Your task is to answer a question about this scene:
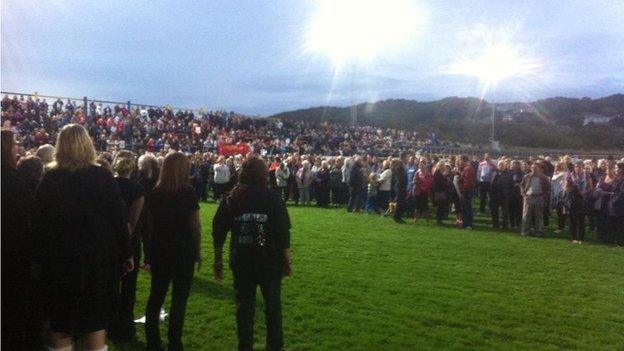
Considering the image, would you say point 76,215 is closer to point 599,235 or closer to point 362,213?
point 599,235

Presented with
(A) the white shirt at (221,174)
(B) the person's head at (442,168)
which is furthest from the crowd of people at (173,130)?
(B) the person's head at (442,168)

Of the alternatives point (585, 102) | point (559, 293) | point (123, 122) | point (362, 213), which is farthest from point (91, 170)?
point (585, 102)

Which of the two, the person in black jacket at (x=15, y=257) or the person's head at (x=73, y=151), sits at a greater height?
the person's head at (x=73, y=151)

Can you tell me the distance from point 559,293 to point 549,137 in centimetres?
7270

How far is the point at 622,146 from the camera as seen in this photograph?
61.1 meters

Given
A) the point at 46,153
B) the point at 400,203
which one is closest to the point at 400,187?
the point at 400,203

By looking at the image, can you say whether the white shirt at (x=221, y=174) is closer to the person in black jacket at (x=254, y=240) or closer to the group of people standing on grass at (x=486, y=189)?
the group of people standing on grass at (x=486, y=189)

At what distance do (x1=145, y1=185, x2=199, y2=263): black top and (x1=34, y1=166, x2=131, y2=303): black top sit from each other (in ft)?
4.18

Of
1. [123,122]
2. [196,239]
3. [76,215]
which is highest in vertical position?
[123,122]

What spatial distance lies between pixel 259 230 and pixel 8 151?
2.19m

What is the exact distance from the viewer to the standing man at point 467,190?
51.2ft

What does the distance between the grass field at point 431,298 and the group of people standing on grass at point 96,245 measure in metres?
0.99

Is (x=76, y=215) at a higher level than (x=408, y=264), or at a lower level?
higher

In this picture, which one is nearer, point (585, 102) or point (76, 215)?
point (76, 215)
